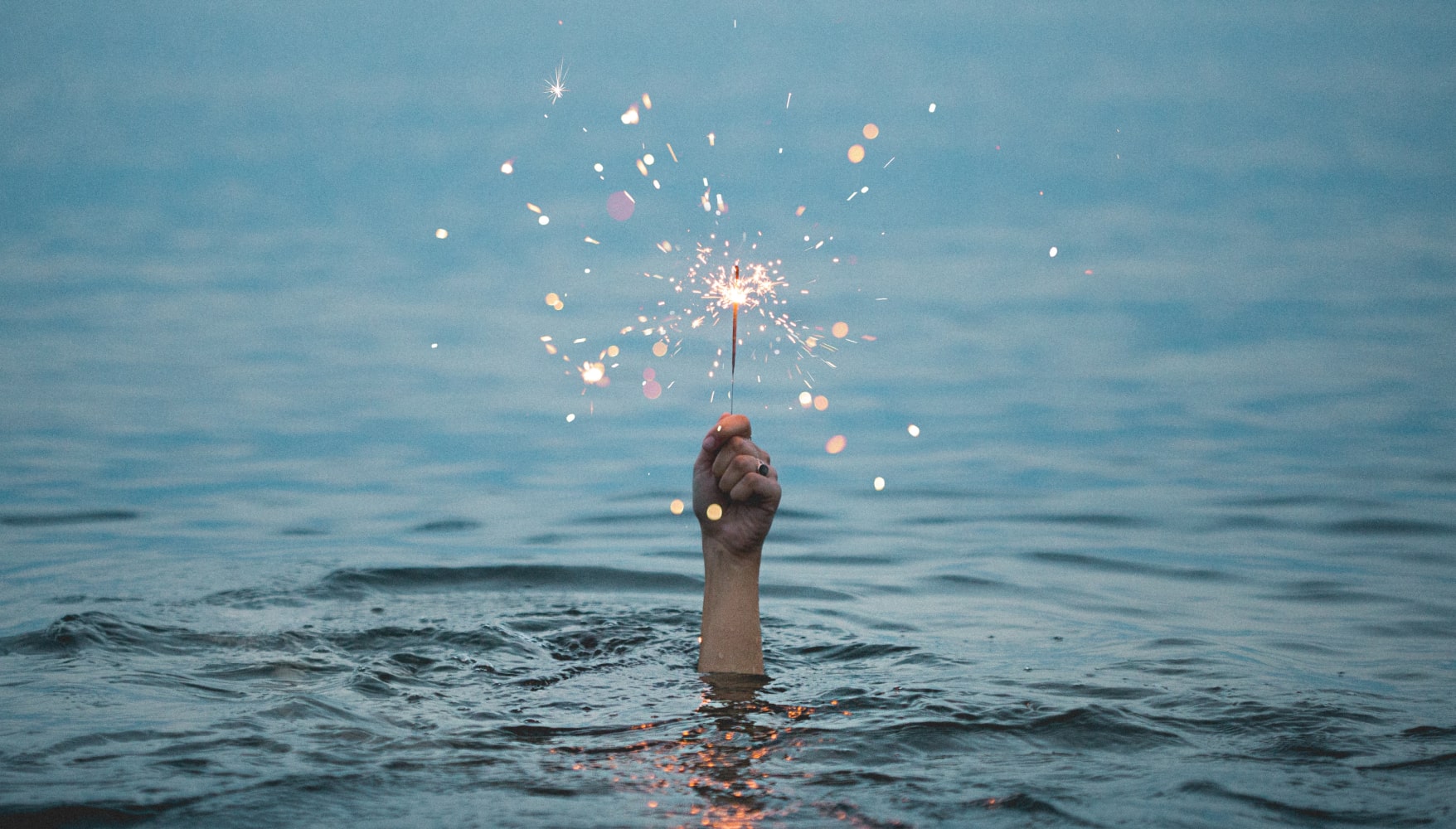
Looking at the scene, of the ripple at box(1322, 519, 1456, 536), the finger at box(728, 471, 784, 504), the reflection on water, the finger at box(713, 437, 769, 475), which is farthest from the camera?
the ripple at box(1322, 519, 1456, 536)

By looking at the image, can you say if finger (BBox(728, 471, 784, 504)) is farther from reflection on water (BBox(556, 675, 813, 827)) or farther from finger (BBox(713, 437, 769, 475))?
reflection on water (BBox(556, 675, 813, 827))

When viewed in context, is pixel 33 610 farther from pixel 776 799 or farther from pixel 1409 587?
pixel 1409 587

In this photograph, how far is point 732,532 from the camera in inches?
233

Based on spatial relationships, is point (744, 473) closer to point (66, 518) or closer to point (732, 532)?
point (732, 532)

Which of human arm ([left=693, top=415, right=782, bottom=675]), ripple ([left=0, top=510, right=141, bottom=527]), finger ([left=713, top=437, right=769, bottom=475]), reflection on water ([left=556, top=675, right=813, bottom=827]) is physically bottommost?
reflection on water ([left=556, top=675, right=813, bottom=827])

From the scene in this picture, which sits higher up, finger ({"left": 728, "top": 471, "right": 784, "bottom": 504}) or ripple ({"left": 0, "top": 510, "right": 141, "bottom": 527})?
finger ({"left": 728, "top": 471, "right": 784, "bottom": 504})

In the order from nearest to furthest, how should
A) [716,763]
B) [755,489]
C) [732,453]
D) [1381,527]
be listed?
[716,763], [755,489], [732,453], [1381,527]

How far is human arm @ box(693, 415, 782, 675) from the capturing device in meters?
5.80

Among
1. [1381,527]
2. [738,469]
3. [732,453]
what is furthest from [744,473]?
[1381,527]

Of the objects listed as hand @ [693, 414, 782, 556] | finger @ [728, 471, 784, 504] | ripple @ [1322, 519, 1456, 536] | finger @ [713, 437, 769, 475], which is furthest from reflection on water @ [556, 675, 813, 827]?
ripple @ [1322, 519, 1456, 536]

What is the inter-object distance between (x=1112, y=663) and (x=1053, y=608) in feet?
5.90

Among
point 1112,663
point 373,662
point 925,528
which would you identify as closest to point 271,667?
point 373,662

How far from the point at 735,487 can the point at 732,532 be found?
25 centimetres

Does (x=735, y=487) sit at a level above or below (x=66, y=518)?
above
